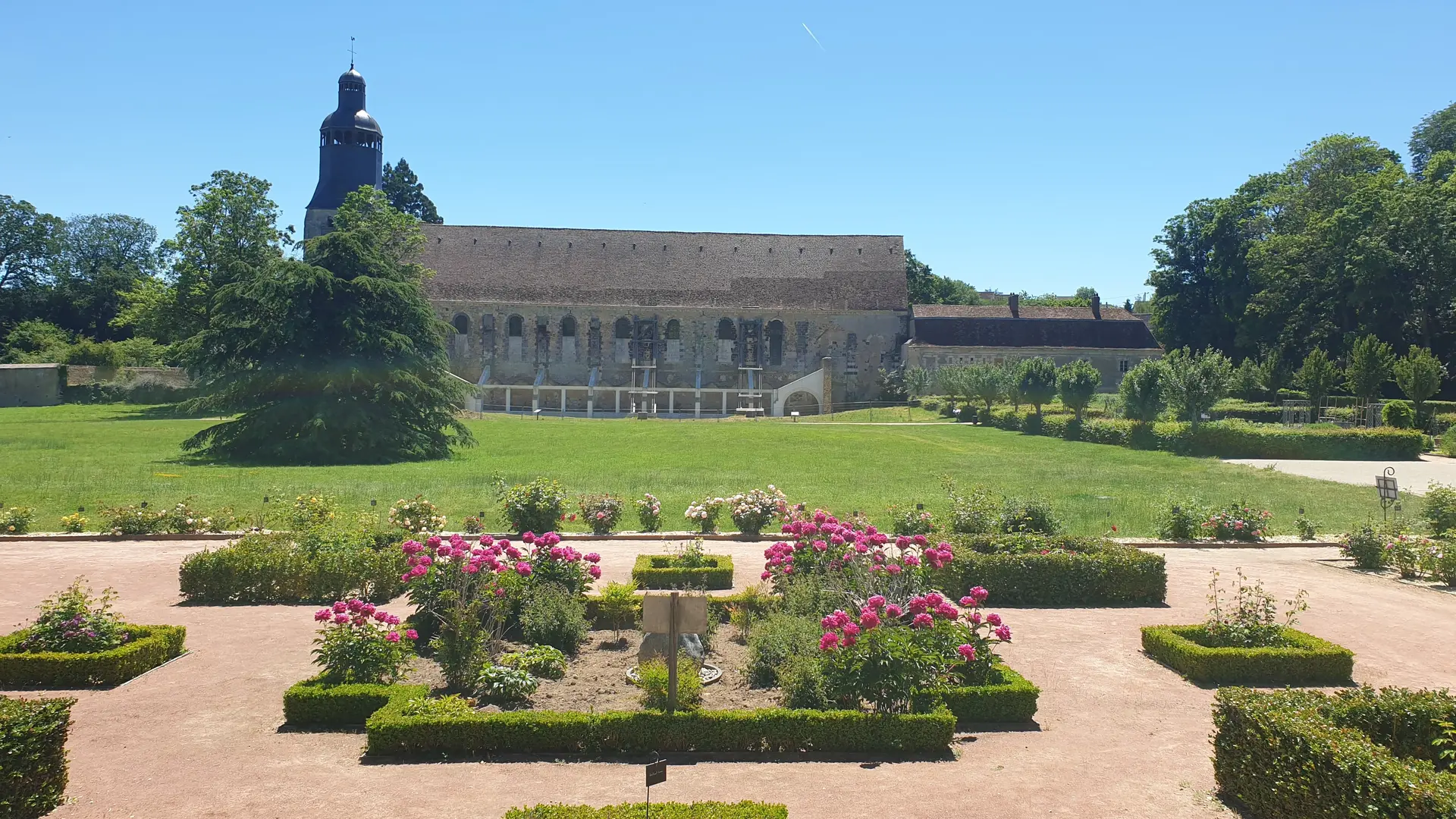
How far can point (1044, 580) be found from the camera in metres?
13.9

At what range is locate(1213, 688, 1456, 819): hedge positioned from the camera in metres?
5.77

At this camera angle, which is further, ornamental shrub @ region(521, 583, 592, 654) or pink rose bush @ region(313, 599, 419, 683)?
ornamental shrub @ region(521, 583, 592, 654)

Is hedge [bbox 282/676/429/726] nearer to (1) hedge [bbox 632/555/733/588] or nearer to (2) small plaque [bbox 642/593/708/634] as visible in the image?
(2) small plaque [bbox 642/593/708/634]

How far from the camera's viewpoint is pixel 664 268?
2749 inches

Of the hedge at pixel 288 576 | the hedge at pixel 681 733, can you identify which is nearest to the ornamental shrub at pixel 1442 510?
the hedge at pixel 681 733

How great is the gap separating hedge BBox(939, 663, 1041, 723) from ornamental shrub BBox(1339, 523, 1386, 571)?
10.3m

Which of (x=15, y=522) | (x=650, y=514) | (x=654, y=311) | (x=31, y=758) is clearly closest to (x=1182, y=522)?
(x=650, y=514)

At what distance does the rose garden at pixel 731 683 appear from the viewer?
23.7ft

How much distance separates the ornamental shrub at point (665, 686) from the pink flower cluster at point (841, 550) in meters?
2.74

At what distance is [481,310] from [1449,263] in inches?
2148

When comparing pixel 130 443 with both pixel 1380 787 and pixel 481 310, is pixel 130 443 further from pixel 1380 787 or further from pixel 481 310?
pixel 1380 787

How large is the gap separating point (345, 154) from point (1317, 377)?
5817cm

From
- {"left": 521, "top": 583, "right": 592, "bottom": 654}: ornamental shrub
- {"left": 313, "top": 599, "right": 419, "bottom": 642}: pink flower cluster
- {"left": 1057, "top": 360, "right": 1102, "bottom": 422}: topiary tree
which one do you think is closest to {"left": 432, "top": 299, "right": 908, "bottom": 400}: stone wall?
{"left": 1057, "top": 360, "right": 1102, "bottom": 422}: topiary tree

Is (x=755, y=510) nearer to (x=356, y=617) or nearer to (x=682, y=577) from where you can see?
(x=682, y=577)
